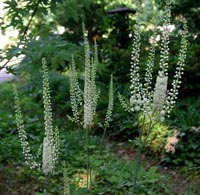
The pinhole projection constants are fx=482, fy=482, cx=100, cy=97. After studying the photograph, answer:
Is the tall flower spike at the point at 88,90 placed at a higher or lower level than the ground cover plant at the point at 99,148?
higher

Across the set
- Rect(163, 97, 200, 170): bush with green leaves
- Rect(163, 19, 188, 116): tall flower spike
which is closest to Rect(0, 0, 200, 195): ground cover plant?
Rect(163, 97, 200, 170): bush with green leaves

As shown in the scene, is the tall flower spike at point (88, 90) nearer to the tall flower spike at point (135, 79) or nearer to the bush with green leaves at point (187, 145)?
the tall flower spike at point (135, 79)

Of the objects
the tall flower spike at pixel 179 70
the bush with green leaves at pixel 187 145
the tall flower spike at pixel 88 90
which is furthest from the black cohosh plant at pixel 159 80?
the bush with green leaves at pixel 187 145

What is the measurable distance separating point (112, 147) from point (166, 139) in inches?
31.3

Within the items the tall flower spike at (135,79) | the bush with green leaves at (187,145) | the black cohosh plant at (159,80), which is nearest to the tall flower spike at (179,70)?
the black cohosh plant at (159,80)

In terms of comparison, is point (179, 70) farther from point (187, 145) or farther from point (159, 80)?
point (187, 145)

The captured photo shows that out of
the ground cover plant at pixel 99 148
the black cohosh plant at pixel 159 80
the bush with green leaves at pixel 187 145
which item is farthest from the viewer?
the bush with green leaves at pixel 187 145

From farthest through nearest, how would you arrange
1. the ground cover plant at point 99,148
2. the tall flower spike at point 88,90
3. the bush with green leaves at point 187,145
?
the bush with green leaves at point 187,145, the ground cover plant at point 99,148, the tall flower spike at point 88,90

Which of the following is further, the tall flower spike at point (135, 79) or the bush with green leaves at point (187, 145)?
the bush with green leaves at point (187, 145)

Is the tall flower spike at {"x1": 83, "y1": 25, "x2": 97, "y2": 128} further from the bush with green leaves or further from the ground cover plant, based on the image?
the bush with green leaves

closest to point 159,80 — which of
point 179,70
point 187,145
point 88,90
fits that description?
point 179,70

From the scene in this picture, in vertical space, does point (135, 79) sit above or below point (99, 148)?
above

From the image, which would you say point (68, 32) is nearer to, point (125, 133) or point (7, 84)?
point (7, 84)

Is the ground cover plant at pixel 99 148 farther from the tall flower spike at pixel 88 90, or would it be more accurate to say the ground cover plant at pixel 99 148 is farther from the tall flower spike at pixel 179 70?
the tall flower spike at pixel 179 70
